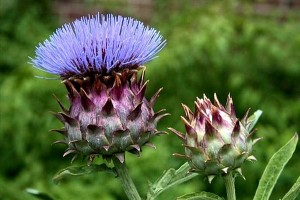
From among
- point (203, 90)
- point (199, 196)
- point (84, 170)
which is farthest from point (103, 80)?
point (203, 90)

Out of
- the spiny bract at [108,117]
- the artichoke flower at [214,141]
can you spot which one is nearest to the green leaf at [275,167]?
the artichoke flower at [214,141]

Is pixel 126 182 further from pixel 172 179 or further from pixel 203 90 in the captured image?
pixel 203 90

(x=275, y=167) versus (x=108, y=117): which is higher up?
(x=108, y=117)

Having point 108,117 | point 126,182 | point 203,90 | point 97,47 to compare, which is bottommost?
point 203,90

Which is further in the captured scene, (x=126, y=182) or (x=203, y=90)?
(x=203, y=90)

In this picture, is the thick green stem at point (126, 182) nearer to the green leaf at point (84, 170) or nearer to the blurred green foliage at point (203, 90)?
the green leaf at point (84, 170)

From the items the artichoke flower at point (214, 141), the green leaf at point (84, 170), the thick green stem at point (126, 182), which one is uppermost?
the artichoke flower at point (214, 141)

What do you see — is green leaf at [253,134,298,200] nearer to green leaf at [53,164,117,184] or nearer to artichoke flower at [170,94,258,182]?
artichoke flower at [170,94,258,182]

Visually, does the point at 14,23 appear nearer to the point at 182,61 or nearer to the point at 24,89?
the point at 24,89
